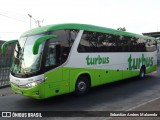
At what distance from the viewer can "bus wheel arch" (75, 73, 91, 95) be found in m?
10.3

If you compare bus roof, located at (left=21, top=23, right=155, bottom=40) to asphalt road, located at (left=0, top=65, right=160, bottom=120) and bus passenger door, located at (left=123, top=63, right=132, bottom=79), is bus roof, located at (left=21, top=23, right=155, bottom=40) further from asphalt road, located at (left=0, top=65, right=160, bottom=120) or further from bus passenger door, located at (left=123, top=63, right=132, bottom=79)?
asphalt road, located at (left=0, top=65, right=160, bottom=120)

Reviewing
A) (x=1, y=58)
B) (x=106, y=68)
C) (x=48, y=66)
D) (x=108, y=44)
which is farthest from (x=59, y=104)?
(x=1, y=58)

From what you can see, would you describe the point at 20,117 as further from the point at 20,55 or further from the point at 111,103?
the point at 111,103

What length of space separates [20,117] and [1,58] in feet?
26.2

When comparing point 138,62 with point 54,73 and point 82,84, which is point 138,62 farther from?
point 54,73

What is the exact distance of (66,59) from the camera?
9539 millimetres

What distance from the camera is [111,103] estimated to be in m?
8.90

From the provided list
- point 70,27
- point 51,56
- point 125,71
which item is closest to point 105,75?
point 125,71

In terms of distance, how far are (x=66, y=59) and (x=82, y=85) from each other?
1.62 m

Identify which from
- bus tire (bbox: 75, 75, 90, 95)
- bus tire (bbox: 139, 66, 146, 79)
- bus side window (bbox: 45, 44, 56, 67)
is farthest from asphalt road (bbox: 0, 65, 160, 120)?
bus tire (bbox: 139, 66, 146, 79)

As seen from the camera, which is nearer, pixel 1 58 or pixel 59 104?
pixel 59 104

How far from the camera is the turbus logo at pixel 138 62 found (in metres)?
14.5

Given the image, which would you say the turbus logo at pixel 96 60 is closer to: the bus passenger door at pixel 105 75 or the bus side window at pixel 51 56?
the bus passenger door at pixel 105 75

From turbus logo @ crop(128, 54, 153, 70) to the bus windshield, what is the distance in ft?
23.6
